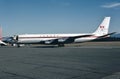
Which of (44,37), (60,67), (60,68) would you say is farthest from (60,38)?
(60,68)

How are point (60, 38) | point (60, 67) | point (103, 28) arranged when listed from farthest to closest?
1. point (103, 28)
2. point (60, 38)
3. point (60, 67)

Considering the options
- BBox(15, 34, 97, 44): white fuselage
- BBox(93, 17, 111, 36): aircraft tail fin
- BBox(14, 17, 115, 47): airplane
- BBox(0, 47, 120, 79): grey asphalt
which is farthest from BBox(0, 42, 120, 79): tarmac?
BBox(93, 17, 111, 36): aircraft tail fin

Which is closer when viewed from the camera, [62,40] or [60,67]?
[60,67]

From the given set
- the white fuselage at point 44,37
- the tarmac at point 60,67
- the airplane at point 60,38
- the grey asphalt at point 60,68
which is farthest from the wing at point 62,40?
the grey asphalt at point 60,68

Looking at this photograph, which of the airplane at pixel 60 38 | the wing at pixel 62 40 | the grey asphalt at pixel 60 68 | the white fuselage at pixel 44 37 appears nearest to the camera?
the grey asphalt at pixel 60 68

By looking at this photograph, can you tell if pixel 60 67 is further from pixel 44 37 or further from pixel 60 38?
pixel 44 37

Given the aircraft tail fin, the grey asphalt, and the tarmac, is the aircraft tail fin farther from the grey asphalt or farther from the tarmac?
the grey asphalt

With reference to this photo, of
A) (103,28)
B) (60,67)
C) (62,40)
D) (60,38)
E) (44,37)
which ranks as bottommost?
(60,67)

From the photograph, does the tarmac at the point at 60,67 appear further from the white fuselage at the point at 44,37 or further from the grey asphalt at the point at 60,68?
the white fuselage at the point at 44,37

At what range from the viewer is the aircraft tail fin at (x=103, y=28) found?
183 feet

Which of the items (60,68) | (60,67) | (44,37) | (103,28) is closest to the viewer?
(60,68)

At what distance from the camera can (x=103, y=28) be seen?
56875 mm

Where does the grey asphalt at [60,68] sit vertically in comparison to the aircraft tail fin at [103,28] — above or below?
below

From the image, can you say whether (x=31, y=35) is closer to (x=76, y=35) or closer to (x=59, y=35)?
(x=59, y=35)
